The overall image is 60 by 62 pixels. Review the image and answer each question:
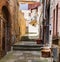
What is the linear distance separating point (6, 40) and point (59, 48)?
6111 millimetres

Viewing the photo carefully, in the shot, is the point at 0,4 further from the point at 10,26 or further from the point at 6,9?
the point at 10,26

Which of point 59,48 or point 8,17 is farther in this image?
point 8,17

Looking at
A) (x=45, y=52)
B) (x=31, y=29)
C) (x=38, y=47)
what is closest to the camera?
(x=45, y=52)

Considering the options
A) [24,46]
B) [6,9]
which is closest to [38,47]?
[24,46]

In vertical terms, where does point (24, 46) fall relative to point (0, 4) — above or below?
below

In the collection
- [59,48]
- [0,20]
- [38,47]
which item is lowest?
[38,47]

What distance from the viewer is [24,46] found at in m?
13.4

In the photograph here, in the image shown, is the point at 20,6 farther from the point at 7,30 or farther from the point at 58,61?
the point at 58,61

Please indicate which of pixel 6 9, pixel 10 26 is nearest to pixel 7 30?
pixel 10 26

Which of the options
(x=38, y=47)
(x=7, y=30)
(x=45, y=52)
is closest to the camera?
(x=45, y=52)

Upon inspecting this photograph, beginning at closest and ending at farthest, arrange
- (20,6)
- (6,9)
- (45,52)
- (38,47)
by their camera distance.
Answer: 1. (45,52)
2. (6,9)
3. (38,47)
4. (20,6)

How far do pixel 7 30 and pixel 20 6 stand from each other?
7.49 meters

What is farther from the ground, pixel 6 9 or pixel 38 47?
pixel 6 9

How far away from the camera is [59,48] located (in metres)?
5.67
